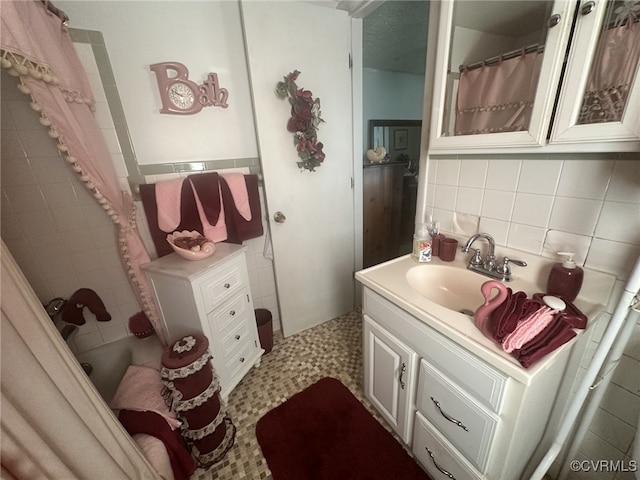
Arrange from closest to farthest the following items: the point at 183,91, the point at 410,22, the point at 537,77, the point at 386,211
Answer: the point at 537,77, the point at 183,91, the point at 410,22, the point at 386,211

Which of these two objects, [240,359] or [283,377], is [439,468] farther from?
[240,359]

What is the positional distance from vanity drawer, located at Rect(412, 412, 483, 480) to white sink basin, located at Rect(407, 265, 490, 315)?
47 centimetres

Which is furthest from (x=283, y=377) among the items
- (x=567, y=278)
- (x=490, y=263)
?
(x=567, y=278)

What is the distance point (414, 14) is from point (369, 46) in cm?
60

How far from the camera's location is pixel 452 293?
42.7 inches

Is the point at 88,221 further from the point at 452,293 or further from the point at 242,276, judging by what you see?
the point at 452,293

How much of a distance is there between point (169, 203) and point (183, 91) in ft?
1.99

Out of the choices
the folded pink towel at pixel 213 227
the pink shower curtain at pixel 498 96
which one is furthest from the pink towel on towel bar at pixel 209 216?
the pink shower curtain at pixel 498 96

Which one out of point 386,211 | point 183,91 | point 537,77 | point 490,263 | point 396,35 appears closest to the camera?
point 537,77

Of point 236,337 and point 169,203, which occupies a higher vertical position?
point 169,203

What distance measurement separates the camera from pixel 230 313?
1347mm

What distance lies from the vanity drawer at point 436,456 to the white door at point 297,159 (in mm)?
1085

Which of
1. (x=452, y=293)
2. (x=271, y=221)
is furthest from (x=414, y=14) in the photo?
(x=452, y=293)

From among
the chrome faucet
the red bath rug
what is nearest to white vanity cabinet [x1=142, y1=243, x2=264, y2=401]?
the red bath rug
